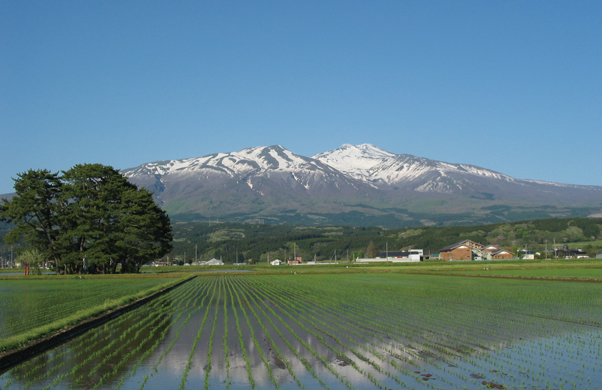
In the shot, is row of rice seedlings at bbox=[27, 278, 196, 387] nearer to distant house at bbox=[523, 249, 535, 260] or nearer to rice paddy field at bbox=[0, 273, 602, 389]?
rice paddy field at bbox=[0, 273, 602, 389]

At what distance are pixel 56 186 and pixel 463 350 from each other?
54.7m

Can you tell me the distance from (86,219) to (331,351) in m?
49.4

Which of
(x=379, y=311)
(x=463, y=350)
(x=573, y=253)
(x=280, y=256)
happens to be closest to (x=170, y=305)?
(x=379, y=311)

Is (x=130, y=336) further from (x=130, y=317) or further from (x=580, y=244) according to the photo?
(x=580, y=244)

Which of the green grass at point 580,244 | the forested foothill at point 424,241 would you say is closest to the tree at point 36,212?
the forested foothill at point 424,241

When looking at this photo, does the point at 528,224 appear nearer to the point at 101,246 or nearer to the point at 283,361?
the point at 101,246

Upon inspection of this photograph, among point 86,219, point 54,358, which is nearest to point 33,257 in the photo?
point 86,219

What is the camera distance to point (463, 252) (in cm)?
12356

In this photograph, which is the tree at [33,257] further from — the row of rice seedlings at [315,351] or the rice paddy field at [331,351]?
the row of rice seedlings at [315,351]

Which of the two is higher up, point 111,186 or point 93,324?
point 111,186

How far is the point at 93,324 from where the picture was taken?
17250 millimetres

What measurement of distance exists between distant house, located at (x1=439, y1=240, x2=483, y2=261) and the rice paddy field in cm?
10517

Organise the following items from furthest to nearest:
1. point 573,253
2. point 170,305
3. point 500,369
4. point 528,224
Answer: point 528,224, point 573,253, point 170,305, point 500,369

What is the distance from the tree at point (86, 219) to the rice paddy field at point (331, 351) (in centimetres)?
3741
